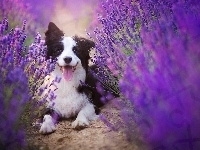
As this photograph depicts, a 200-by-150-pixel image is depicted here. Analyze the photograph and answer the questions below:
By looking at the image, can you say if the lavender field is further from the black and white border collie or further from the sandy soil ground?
the black and white border collie

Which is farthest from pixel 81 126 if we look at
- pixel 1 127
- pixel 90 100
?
pixel 1 127

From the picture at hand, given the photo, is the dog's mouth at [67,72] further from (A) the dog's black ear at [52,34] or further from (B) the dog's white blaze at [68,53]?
(A) the dog's black ear at [52,34]

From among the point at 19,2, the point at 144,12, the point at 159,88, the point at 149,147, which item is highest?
the point at 19,2

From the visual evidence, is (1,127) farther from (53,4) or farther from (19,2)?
(53,4)

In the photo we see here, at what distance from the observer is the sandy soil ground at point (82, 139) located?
2850mm

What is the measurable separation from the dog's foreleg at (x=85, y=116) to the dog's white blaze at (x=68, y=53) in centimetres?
49

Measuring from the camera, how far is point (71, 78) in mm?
3691

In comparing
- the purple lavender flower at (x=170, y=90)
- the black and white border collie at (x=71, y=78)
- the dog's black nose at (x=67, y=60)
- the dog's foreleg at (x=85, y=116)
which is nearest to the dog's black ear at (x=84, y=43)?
the black and white border collie at (x=71, y=78)

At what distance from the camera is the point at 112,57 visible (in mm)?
3178

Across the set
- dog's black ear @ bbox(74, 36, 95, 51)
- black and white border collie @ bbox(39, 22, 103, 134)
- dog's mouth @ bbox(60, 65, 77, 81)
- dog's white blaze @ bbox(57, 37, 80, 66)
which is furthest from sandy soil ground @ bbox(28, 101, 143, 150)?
dog's black ear @ bbox(74, 36, 95, 51)

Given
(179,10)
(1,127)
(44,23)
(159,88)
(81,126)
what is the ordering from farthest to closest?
(44,23), (81,126), (1,127), (179,10), (159,88)

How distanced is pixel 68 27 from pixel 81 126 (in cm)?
467

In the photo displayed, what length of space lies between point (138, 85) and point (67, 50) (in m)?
1.48

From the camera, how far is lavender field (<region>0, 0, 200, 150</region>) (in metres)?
2.05
